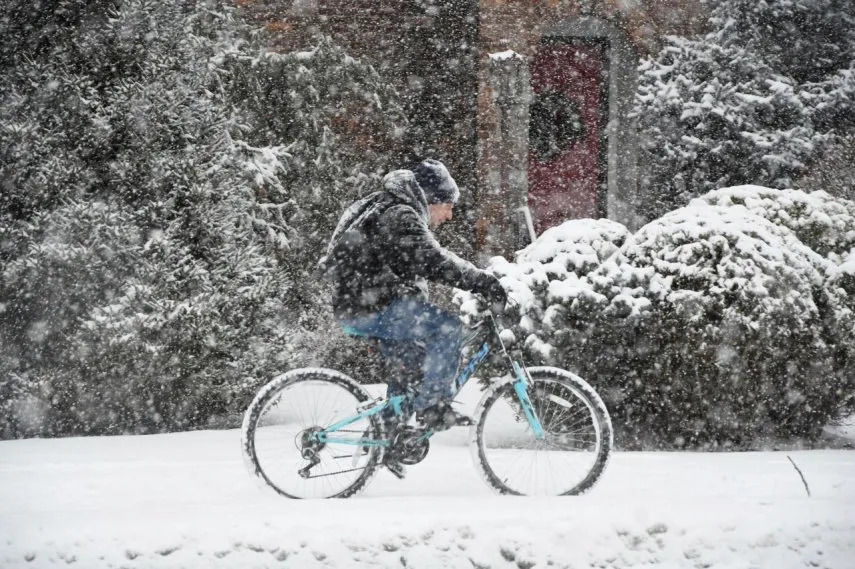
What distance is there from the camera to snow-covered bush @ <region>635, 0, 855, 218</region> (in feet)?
32.5

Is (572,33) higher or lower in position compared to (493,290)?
higher

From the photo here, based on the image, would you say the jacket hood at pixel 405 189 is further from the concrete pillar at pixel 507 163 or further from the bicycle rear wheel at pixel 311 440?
the concrete pillar at pixel 507 163

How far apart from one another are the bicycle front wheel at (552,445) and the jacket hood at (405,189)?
0.94 meters

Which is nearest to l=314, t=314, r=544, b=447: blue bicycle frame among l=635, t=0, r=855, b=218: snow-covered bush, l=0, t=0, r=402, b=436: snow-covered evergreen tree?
l=0, t=0, r=402, b=436: snow-covered evergreen tree

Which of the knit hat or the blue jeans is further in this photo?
the knit hat

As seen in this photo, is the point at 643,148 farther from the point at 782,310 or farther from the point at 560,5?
the point at 782,310

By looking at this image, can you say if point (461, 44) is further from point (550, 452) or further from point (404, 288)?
point (550, 452)

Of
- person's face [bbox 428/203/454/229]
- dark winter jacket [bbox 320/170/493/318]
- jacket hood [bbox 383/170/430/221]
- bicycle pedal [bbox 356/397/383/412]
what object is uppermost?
jacket hood [bbox 383/170/430/221]

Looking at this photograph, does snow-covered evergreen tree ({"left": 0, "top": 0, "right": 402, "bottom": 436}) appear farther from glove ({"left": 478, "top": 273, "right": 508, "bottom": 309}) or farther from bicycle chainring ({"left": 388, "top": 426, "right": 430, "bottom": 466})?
glove ({"left": 478, "top": 273, "right": 508, "bottom": 309})

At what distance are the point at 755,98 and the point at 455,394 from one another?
7.08 metres

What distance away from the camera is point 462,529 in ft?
11.5

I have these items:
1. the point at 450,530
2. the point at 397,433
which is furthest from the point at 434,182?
the point at 450,530

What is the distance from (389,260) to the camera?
419cm

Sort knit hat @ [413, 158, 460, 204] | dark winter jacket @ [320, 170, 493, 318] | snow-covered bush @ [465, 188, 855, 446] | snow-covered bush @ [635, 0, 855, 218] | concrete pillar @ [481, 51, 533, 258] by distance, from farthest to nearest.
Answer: concrete pillar @ [481, 51, 533, 258] → snow-covered bush @ [635, 0, 855, 218] → snow-covered bush @ [465, 188, 855, 446] → knit hat @ [413, 158, 460, 204] → dark winter jacket @ [320, 170, 493, 318]
